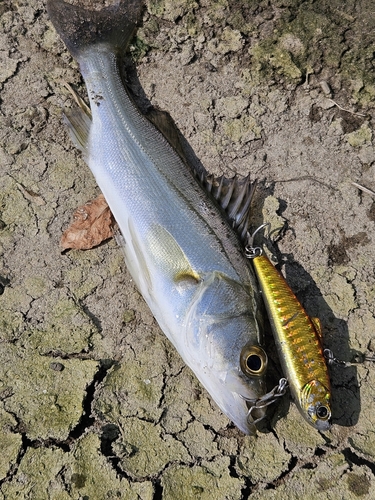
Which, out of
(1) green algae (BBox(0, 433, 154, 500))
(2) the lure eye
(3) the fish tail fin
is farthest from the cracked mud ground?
(2) the lure eye

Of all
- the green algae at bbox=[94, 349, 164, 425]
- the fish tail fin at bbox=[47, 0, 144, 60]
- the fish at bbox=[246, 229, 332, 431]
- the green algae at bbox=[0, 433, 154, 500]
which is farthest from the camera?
the fish tail fin at bbox=[47, 0, 144, 60]

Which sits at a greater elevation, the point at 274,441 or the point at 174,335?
the point at 174,335

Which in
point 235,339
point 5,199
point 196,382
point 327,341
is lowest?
point 327,341

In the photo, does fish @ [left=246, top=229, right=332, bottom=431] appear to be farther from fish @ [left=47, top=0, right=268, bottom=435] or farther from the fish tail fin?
the fish tail fin

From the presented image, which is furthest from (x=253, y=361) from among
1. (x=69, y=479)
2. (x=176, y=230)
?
(x=69, y=479)

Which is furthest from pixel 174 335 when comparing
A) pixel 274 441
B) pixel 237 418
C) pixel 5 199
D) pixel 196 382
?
pixel 5 199

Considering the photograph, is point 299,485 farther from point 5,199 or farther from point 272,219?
point 5,199
